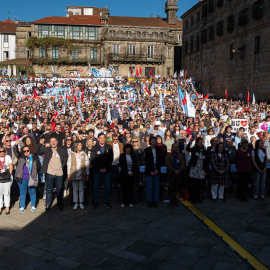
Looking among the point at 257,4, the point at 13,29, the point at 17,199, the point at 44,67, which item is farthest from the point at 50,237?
the point at 13,29

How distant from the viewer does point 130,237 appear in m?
5.90

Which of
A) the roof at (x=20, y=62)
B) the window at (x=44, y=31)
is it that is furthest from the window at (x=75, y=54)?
the roof at (x=20, y=62)

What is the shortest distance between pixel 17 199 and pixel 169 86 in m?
27.1

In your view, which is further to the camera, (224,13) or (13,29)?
(13,29)

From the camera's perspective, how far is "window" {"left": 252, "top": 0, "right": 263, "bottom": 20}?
25.6 meters

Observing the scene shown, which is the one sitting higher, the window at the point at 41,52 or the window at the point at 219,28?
the window at the point at 41,52

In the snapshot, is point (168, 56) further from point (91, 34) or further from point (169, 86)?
point (169, 86)

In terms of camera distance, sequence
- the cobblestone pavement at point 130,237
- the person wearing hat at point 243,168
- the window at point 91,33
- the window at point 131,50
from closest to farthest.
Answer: the cobblestone pavement at point 130,237, the person wearing hat at point 243,168, the window at point 91,33, the window at point 131,50

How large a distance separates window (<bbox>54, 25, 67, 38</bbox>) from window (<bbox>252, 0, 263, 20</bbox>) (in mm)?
33939

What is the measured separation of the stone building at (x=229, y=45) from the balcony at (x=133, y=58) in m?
10.2

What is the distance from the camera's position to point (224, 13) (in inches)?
1266

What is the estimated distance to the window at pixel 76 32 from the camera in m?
52.3

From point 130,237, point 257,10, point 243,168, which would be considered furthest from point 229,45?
point 130,237

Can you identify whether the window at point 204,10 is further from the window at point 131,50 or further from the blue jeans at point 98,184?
the blue jeans at point 98,184
